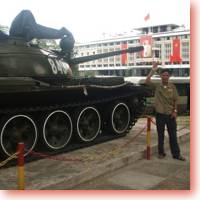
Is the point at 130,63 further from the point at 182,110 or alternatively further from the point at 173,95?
the point at 173,95

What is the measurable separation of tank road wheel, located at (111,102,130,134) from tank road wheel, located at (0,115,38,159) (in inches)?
108

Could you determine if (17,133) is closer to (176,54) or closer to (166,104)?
(166,104)

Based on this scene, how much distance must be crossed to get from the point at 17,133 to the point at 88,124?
2210 millimetres

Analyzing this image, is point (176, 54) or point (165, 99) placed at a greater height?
point (176, 54)

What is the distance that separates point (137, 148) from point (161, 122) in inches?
43.0

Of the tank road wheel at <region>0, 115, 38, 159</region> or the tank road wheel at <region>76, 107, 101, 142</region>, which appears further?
the tank road wheel at <region>76, 107, 101, 142</region>

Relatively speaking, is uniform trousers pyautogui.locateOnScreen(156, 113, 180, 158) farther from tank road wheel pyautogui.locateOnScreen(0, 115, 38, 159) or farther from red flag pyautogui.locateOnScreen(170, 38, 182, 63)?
red flag pyautogui.locateOnScreen(170, 38, 182, 63)

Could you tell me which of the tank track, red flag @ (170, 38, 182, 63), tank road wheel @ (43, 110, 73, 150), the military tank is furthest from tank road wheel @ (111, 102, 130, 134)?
red flag @ (170, 38, 182, 63)

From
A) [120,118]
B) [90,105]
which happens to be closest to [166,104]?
[90,105]

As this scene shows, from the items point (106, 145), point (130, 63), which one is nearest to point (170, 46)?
point (130, 63)

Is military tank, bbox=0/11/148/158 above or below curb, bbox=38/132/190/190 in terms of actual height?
above

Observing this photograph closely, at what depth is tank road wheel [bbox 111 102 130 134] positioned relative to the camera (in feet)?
34.6

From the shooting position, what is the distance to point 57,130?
8.89 meters

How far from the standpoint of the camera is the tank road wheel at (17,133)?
26.1 ft
